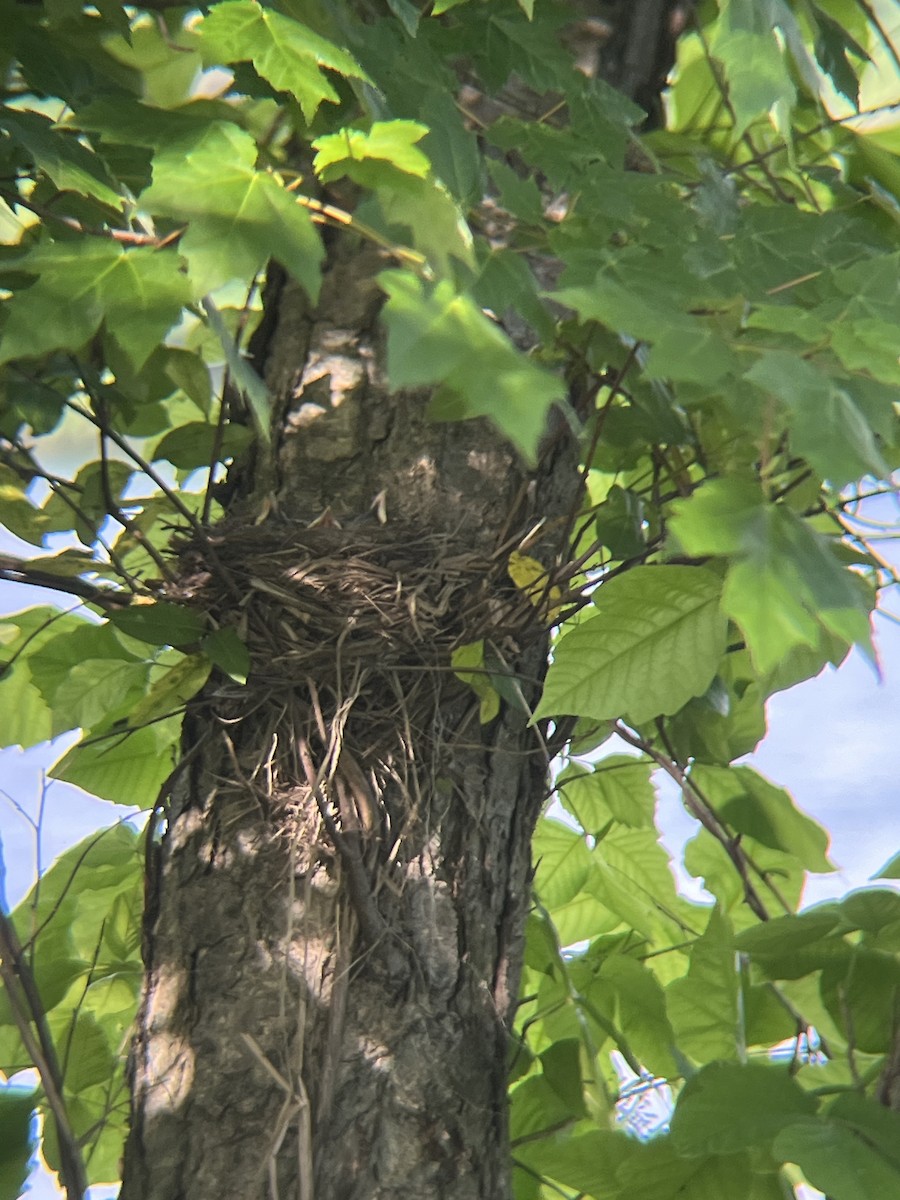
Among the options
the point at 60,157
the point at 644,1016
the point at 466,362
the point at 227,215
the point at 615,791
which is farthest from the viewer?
the point at 615,791

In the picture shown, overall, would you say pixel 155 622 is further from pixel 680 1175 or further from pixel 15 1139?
pixel 680 1175

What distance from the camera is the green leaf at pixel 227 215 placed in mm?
605

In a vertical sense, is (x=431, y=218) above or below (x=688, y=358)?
above

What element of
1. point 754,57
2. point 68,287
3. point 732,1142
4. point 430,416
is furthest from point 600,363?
point 732,1142

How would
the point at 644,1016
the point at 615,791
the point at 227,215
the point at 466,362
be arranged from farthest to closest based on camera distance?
1. the point at 615,791
2. the point at 644,1016
3. the point at 227,215
4. the point at 466,362

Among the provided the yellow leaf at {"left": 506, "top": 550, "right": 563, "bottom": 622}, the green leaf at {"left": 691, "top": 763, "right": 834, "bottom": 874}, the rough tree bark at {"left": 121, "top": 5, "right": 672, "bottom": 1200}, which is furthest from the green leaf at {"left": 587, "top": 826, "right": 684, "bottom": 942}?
the yellow leaf at {"left": 506, "top": 550, "right": 563, "bottom": 622}

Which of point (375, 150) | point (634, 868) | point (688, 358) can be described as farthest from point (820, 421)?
point (634, 868)

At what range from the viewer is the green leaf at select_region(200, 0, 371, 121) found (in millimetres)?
630

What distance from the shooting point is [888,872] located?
2.76ft

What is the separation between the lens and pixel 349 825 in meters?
0.83

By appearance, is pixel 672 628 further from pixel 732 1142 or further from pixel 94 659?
pixel 94 659

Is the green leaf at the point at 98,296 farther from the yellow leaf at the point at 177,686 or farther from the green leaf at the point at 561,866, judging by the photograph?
the green leaf at the point at 561,866

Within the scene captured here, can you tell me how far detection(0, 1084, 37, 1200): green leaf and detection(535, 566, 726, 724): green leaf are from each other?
0.56 meters

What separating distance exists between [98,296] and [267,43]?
17 cm
